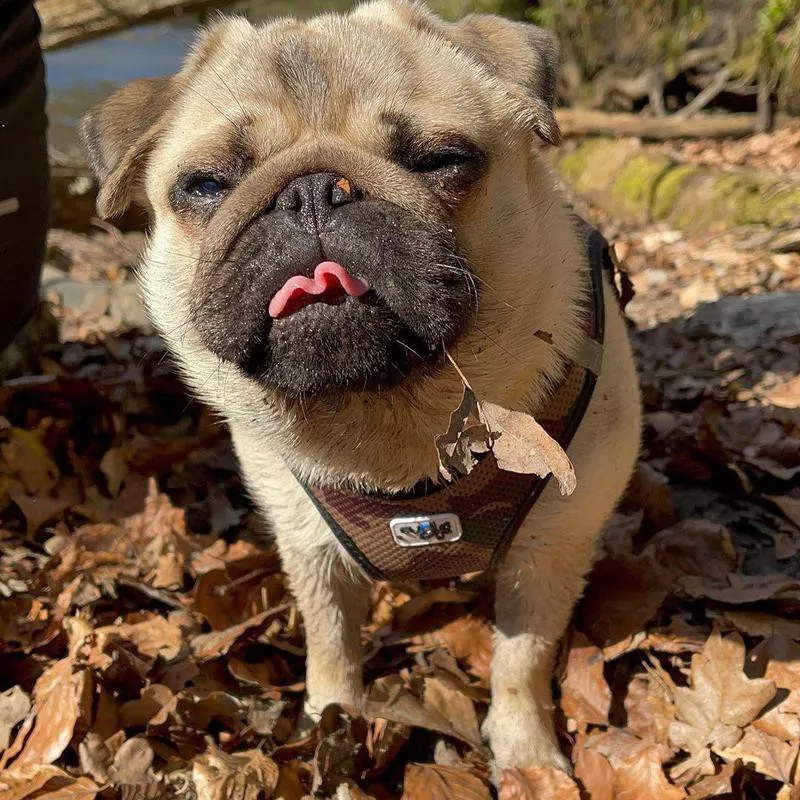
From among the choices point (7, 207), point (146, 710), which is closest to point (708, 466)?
point (146, 710)

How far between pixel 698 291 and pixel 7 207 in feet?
14.0

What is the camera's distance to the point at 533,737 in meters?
2.44

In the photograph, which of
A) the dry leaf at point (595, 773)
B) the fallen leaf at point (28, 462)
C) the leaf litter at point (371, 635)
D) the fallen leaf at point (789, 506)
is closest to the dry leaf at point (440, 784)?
the leaf litter at point (371, 635)

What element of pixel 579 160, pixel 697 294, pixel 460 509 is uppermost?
pixel 460 509

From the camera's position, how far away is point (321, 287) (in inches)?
67.7

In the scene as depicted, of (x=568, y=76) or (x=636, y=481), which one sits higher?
(x=636, y=481)

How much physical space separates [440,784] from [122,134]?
2.07 meters

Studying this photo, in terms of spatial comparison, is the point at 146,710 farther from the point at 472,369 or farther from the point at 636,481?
the point at 636,481

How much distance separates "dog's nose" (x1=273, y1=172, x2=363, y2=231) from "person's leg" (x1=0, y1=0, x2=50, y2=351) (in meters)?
1.60

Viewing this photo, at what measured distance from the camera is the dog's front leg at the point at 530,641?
242 cm

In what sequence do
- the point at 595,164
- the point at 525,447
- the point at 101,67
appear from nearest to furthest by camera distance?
the point at 525,447
the point at 595,164
the point at 101,67

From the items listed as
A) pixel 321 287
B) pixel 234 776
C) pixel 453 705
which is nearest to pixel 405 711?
pixel 453 705

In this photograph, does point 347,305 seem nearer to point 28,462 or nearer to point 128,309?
point 28,462

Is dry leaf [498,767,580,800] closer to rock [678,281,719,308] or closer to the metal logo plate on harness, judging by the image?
the metal logo plate on harness
